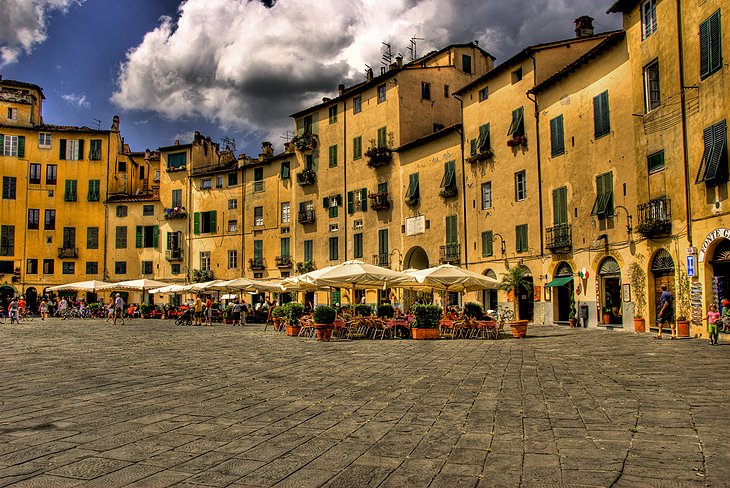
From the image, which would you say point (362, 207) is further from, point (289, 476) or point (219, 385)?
point (289, 476)

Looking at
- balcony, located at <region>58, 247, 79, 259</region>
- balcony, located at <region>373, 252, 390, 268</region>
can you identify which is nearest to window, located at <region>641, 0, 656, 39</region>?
balcony, located at <region>373, 252, 390, 268</region>

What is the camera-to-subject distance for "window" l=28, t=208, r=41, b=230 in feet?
179

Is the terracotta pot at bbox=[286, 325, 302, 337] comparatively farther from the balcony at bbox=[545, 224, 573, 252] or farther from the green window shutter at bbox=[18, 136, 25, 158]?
the green window shutter at bbox=[18, 136, 25, 158]

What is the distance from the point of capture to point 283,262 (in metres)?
47.5

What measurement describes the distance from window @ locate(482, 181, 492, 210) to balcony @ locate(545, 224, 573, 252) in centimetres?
474

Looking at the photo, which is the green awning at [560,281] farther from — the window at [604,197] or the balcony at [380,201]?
the balcony at [380,201]

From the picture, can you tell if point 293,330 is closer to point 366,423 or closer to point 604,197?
point 604,197

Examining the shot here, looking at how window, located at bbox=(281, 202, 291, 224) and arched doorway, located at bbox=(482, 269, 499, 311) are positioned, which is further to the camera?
window, located at bbox=(281, 202, 291, 224)

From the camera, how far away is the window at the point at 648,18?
2167 cm

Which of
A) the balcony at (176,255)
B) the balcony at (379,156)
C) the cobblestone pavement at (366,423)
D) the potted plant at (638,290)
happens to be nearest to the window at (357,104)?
the balcony at (379,156)

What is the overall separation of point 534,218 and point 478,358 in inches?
669

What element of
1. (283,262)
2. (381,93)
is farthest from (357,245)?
(381,93)

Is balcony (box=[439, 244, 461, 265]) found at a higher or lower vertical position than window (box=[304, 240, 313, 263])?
lower

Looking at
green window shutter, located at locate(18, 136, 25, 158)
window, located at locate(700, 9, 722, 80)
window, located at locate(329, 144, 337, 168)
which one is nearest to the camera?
window, located at locate(700, 9, 722, 80)
